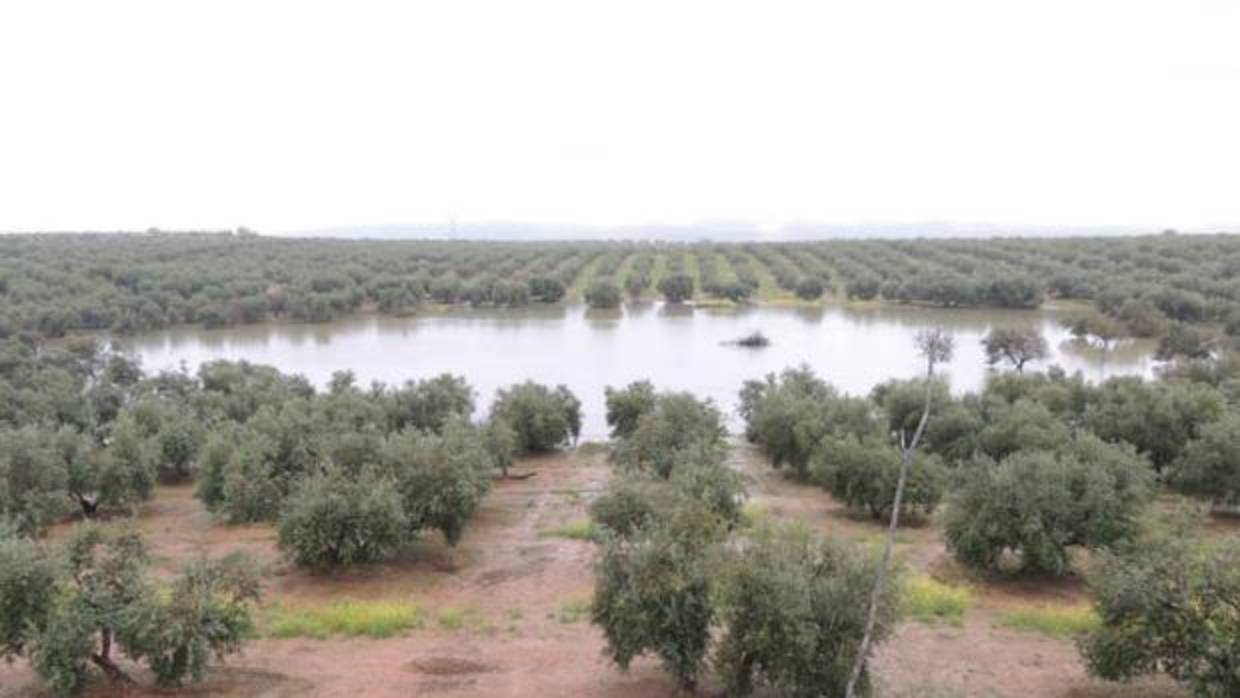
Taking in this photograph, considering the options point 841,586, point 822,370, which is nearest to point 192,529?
point 841,586

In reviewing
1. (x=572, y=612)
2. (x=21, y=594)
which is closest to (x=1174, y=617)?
(x=572, y=612)

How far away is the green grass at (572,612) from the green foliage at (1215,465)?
62.8 ft

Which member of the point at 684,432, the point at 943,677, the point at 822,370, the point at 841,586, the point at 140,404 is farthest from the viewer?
the point at 822,370

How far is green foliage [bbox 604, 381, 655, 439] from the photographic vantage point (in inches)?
1613

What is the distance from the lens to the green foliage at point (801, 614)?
14.4 meters

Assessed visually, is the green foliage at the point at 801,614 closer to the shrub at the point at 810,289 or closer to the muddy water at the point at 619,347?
the muddy water at the point at 619,347

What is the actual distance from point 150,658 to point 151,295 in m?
75.7

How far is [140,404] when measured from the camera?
37688 millimetres

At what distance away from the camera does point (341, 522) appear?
22.8 meters

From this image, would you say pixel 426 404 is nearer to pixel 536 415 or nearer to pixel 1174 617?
pixel 536 415

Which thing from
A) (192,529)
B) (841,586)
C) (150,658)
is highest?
(841,586)

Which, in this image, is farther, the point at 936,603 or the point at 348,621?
the point at 936,603

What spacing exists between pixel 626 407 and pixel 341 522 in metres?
19.9

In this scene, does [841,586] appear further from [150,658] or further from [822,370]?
[822,370]
